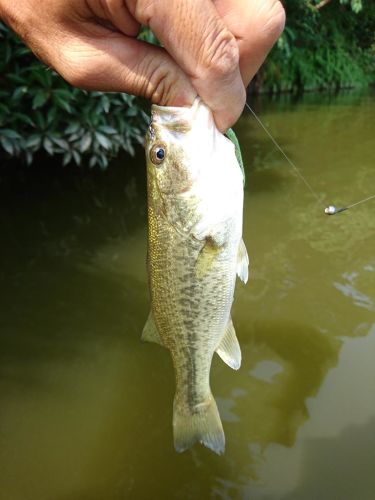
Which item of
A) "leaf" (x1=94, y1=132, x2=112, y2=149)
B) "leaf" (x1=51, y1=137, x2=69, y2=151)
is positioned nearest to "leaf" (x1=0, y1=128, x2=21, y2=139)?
"leaf" (x1=51, y1=137, x2=69, y2=151)

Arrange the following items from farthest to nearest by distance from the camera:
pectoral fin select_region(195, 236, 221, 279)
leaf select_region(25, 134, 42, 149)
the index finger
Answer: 1. leaf select_region(25, 134, 42, 149)
2. pectoral fin select_region(195, 236, 221, 279)
3. the index finger

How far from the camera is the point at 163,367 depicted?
310 centimetres

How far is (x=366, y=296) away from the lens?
3721 mm

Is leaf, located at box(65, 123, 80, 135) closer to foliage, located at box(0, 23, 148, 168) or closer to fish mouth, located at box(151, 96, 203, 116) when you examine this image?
foliage, located at box(0, 23, 148, 168)

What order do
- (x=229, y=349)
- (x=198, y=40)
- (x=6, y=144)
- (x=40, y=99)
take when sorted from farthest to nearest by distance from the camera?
A: (x=6, y=144), (x=40, y=99), (x=229, y=349), (x=198, y=40)

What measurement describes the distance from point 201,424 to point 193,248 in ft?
2.47

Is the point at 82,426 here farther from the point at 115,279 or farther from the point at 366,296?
the point at 366,296

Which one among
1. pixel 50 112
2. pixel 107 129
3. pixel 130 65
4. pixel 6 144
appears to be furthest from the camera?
pixel 107 129

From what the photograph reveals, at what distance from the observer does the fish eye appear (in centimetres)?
160

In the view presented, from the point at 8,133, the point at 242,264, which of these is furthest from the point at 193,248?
the point at 8,133

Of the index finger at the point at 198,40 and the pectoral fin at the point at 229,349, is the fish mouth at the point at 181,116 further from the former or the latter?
the pectoral fin at the point at 229,349

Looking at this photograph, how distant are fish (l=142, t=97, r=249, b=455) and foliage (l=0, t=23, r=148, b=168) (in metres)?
3.17

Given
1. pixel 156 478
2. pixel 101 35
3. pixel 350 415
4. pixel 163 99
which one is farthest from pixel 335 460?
pixel 101 35

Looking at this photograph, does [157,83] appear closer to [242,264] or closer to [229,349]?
[242,264]
